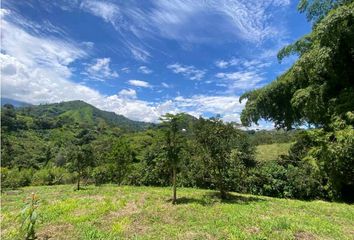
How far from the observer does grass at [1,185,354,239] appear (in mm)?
10539

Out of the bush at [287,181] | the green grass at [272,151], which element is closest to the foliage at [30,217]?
the bush at [287,181]

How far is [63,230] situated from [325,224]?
10.4m

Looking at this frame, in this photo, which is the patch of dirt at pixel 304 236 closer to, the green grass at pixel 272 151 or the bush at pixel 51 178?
the green grass at pixel 272 151

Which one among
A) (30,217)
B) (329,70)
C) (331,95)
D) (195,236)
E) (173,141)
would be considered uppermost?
(329,70)

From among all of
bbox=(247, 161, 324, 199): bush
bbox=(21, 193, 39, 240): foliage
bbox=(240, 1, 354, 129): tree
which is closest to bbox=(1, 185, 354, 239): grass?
bbox=(21, 193, 39, 240): foliage

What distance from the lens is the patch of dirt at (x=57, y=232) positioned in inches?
425

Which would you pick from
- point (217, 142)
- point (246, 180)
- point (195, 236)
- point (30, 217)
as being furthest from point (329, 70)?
point (30, 217)

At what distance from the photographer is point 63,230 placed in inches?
457

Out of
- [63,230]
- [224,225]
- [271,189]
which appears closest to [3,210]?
[63,230]

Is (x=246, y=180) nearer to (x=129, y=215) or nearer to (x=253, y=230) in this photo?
(x=129, y=215)

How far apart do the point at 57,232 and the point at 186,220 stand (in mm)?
5153

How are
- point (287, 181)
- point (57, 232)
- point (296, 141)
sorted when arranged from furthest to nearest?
point (296, 141) → point (287, 181) → point (57, 232)

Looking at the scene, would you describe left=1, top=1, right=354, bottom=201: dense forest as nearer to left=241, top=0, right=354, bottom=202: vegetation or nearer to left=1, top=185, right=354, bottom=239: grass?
left=241, top=0, right=354, bottom=202: vegetation

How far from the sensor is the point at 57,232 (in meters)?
11.4
